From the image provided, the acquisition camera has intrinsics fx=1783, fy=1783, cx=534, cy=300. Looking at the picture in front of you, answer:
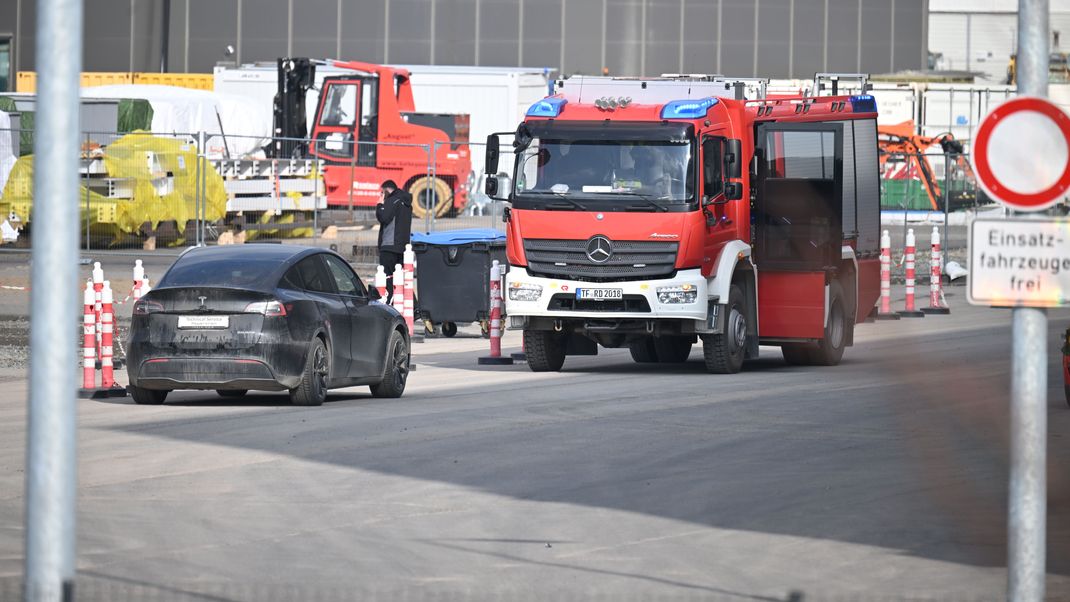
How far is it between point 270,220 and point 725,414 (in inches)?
931

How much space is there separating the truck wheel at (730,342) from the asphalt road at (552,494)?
1370mm

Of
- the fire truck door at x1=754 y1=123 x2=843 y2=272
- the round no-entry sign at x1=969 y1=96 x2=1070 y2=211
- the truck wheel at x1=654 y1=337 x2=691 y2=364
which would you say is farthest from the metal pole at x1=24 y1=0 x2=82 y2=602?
the truck wheel at x1=654 y1=337 x2=691 y2=364

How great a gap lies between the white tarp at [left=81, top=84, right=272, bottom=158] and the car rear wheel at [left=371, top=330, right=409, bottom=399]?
85.5 ft

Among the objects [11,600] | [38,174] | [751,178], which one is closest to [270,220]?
[751,178]

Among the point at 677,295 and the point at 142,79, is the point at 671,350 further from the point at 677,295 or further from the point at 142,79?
the point at 142,79

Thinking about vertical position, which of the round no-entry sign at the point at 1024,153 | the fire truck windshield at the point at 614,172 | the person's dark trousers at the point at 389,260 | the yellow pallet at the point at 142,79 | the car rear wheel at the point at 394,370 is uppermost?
the yellow pallet at the point at 142,79

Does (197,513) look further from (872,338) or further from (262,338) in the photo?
(872,338)

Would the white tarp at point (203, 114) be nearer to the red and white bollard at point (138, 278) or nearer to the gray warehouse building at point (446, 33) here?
the gray warehouse building at point (446, 33)

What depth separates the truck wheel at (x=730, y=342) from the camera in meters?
19.2

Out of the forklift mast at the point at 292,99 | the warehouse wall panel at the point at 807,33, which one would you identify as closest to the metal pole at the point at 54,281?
the forklift mast at the point at 292,99

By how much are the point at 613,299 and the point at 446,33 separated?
4719cm

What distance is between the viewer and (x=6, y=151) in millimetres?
35094

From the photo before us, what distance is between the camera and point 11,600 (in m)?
7.93

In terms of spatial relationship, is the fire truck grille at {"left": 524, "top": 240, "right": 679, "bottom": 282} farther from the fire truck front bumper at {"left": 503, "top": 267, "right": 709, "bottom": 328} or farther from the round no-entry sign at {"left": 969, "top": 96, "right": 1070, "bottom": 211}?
the round no-entry sign at {"left": 969, "top": 96, "right": 1070, "bottom": 211}
